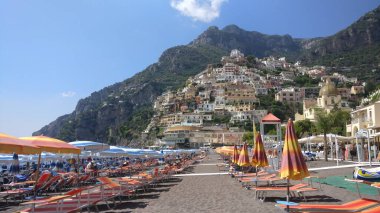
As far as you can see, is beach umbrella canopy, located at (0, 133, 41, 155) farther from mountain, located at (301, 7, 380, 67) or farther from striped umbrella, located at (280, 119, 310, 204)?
mountain, located at (301, 7, 380, 67)

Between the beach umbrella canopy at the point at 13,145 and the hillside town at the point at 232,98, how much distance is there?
293 feet

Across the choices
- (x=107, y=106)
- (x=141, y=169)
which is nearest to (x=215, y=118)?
(x=107, y=106)

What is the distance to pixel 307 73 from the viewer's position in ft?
566

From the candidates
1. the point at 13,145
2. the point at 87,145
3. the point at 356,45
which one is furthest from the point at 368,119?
the point at 356,45

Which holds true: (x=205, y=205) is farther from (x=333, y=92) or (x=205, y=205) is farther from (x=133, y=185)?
(x=333, y=92)

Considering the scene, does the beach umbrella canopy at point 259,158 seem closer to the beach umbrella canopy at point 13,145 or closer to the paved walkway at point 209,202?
the paved walkway at point 209,202

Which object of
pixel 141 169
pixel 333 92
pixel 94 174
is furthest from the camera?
pixel 333 92

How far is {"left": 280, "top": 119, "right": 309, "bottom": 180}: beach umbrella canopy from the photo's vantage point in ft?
25.3

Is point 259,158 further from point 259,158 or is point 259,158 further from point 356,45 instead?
point 356,45

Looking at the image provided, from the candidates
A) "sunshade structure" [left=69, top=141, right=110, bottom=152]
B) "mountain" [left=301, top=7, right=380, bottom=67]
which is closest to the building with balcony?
"mountain" [left=301, top=7, right=380, bottom=67]

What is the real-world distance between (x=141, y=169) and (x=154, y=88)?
6375 inches

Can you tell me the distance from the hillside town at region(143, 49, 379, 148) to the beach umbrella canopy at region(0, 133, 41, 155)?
89.4 metres

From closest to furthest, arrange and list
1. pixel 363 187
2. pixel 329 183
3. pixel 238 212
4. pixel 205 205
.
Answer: pixel 238 212
pixel 205 205
pixel 363 187
pixel 329 183

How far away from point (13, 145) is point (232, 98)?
5401 inches
